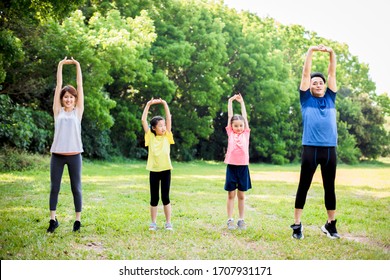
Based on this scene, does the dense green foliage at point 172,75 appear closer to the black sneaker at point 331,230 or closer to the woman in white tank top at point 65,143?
the woman in white tank top at point 65,143

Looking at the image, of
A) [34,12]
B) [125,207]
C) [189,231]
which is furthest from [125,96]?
[189,231]

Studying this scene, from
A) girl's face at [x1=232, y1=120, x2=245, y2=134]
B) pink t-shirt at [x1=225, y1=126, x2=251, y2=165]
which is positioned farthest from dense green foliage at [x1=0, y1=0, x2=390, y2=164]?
pink t-shirt at [x1=225, y1=126, x2=251, y2=165]

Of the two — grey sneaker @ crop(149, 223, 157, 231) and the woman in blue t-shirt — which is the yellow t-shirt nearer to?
grey sneaker @ crop(149, 223, 157, 231)

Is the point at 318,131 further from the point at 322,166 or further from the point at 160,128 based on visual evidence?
the point at 160,128

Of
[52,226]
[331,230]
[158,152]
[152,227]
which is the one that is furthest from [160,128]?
[331,230]

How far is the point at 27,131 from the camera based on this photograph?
15.0 metres

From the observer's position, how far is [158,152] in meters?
5.90

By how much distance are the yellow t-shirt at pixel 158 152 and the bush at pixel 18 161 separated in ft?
28.8

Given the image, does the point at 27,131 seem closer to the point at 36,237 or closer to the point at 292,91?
the point at 36,237

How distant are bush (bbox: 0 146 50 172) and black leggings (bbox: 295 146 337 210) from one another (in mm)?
10360

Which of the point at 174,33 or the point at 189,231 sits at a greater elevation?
the point at 174,33

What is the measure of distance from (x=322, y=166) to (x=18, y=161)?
447 inches

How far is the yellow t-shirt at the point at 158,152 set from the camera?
586cm

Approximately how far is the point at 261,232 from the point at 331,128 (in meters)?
1.67
